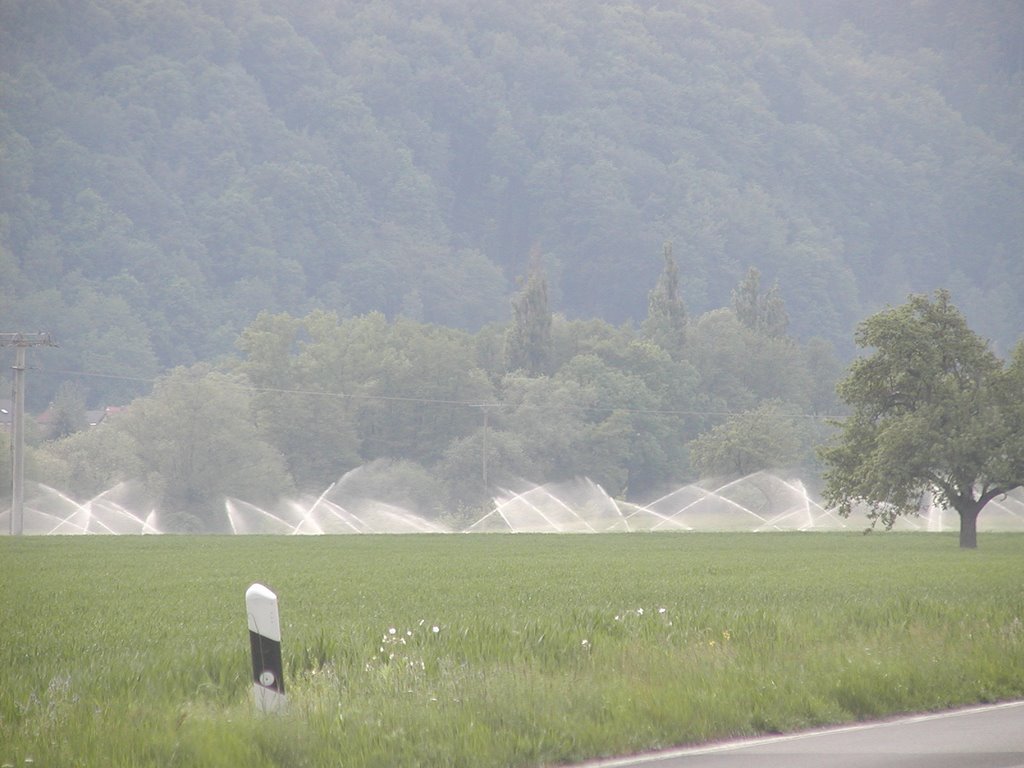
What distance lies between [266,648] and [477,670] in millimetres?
2556

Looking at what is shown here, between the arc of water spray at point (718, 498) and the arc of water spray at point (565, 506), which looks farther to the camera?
the arc of water spray at point (565, 506)

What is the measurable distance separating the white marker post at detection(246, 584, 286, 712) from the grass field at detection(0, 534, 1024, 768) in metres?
0.17

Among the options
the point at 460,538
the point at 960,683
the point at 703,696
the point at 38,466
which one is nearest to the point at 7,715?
the point at 703,696

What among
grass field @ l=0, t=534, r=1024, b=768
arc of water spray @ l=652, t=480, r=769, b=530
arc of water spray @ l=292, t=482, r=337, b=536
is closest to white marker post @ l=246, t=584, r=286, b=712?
grass field @ l=0, t=534, r=1024, b=768

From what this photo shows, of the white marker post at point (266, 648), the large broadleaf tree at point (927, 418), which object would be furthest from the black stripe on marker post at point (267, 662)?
the large broadleaf tree at point (927, 418)

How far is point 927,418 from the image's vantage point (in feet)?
168

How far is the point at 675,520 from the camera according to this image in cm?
9644

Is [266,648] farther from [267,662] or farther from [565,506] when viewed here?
[565,506]

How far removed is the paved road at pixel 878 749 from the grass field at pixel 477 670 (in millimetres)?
440

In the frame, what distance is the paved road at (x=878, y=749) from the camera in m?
11.0

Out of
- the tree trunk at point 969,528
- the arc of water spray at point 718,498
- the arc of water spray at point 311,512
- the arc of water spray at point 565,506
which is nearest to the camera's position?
the tree trunk at point 969,528

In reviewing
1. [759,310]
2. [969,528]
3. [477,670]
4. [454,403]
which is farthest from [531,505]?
[477,670]

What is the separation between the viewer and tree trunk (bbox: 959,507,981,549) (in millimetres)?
53250

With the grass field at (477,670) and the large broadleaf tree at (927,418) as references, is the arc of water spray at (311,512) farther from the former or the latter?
the grass field at (477,670)
